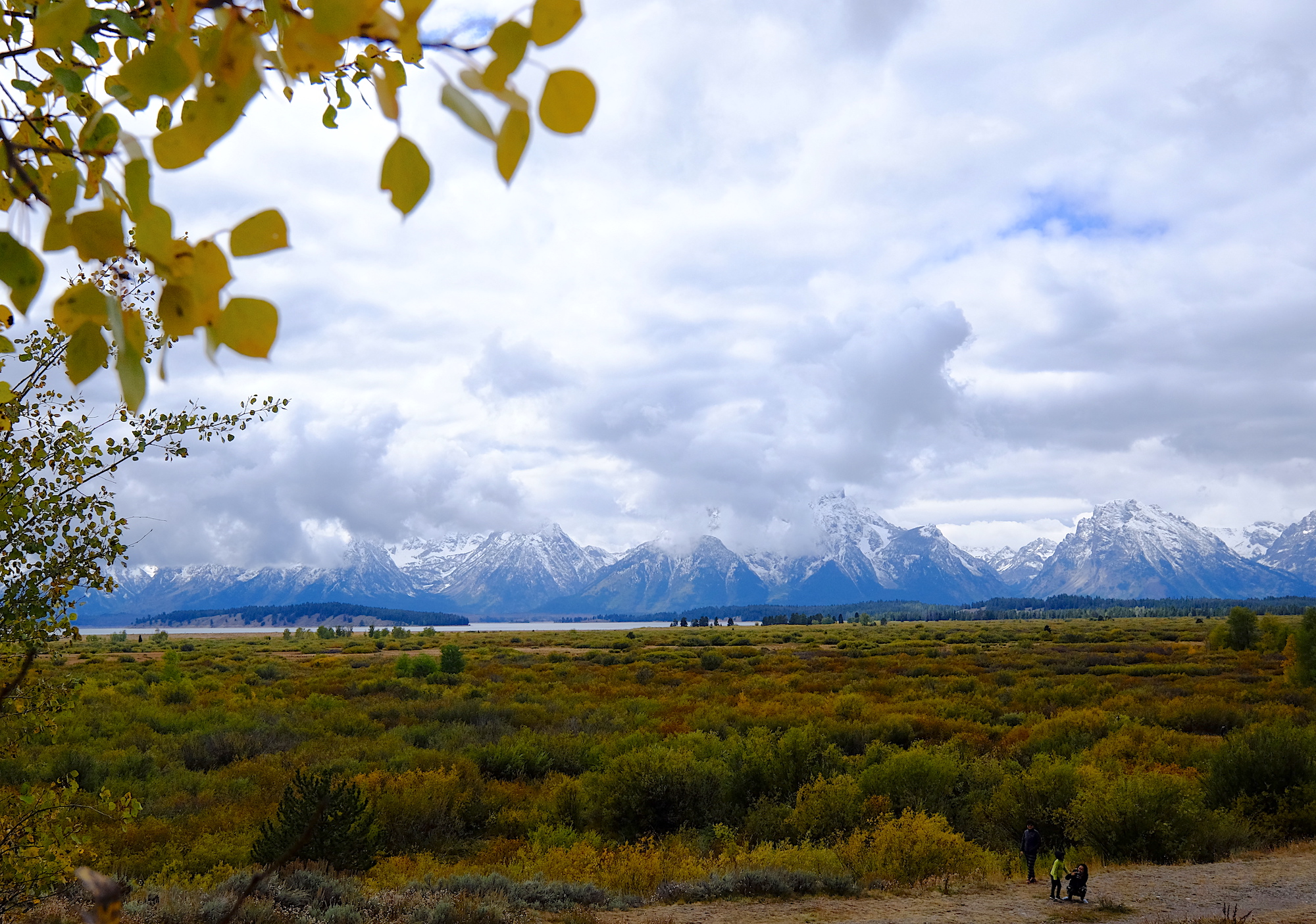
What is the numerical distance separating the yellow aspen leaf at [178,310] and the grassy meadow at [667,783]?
220 inches

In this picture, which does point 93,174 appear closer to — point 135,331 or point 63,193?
point 63,193

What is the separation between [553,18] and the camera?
792 millimetres

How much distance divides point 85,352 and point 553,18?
0.69 meters

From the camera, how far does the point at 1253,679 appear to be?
3073 centimetres

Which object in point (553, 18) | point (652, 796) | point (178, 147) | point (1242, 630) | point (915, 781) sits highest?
point (553, 18)

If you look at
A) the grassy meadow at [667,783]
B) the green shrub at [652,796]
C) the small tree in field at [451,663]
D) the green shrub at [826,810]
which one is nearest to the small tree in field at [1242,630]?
the grassy meadow at [667,783]

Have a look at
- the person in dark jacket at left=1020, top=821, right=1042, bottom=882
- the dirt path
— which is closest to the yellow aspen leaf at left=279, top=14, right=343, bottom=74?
the dirt path

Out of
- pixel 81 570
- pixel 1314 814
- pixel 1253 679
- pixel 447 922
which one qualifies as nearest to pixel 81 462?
pixel 81 570

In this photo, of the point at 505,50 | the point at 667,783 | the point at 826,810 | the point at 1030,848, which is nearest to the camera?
the point at 505,50

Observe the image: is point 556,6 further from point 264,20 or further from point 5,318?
point 5,318

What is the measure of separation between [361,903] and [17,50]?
9.76m

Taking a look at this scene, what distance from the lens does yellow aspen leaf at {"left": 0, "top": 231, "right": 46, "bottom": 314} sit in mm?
958

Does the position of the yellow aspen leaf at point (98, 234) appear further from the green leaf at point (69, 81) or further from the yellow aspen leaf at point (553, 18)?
the green leaf at point (69, 81)

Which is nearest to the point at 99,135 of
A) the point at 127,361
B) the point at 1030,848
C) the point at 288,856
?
the point at 127,361
